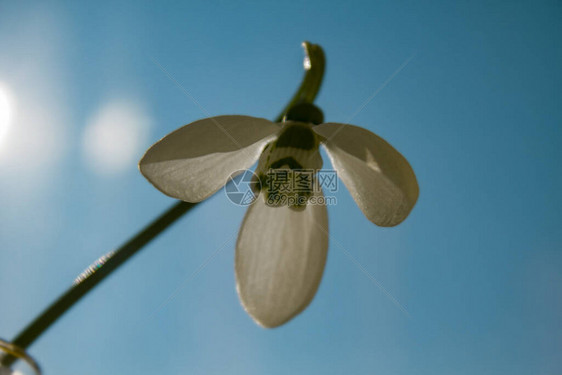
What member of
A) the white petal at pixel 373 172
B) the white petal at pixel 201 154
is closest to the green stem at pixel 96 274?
the white petal at pixel 201 154

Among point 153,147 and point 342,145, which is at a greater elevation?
point 342,145

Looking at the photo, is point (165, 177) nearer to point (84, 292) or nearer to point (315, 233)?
point (84, 292)

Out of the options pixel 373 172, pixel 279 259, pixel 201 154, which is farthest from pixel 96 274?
pixel 373 172

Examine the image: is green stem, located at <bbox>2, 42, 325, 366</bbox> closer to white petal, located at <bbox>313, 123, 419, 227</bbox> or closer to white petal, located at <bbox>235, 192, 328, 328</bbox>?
white petal, located at <bbox>235, 192, 328, 328</bbox>

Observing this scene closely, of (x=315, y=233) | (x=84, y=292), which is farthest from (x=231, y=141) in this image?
(x=84, y=292)

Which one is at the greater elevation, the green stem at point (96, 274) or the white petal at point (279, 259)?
the white petal at point (279, 259)

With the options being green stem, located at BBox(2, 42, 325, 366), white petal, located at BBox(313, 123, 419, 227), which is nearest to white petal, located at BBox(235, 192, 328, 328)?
white petal, located at BBox(313, 123, 419, 227)

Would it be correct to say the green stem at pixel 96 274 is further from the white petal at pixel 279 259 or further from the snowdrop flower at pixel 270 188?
the white petal at pixel 279 259
